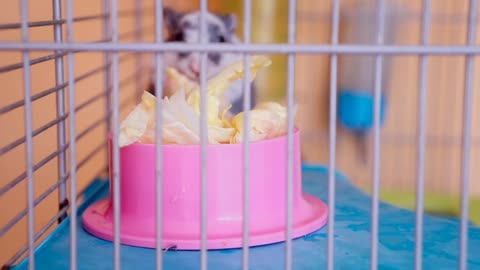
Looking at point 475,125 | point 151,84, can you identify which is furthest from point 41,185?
point 475,125

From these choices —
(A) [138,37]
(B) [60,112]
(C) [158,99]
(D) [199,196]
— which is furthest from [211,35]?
(C) [158,99]

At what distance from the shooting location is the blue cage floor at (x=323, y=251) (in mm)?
692

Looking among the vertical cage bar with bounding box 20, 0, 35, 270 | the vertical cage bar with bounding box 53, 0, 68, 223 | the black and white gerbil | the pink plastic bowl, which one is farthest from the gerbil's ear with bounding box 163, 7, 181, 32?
the vertical cage bar with bounding box 20, 0, 35, 270

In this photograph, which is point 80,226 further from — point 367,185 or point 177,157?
point 367,185

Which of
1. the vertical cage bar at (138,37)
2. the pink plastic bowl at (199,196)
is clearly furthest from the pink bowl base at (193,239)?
the vertical cage bar at (138,37)

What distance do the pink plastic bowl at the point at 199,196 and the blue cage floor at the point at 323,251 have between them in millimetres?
13

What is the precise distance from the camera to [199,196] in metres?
0.73

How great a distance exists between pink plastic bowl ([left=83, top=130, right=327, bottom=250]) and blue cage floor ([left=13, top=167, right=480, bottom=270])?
13 mm

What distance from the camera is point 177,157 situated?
2.41 feet

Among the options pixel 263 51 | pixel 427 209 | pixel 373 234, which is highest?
pixel 263 51

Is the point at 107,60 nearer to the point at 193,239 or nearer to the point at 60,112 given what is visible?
the point at 60,112

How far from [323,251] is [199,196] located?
141mm

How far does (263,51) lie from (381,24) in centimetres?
9

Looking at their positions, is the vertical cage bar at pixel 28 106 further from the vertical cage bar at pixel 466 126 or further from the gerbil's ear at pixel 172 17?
the gerbil's ear at pixel 172 17
